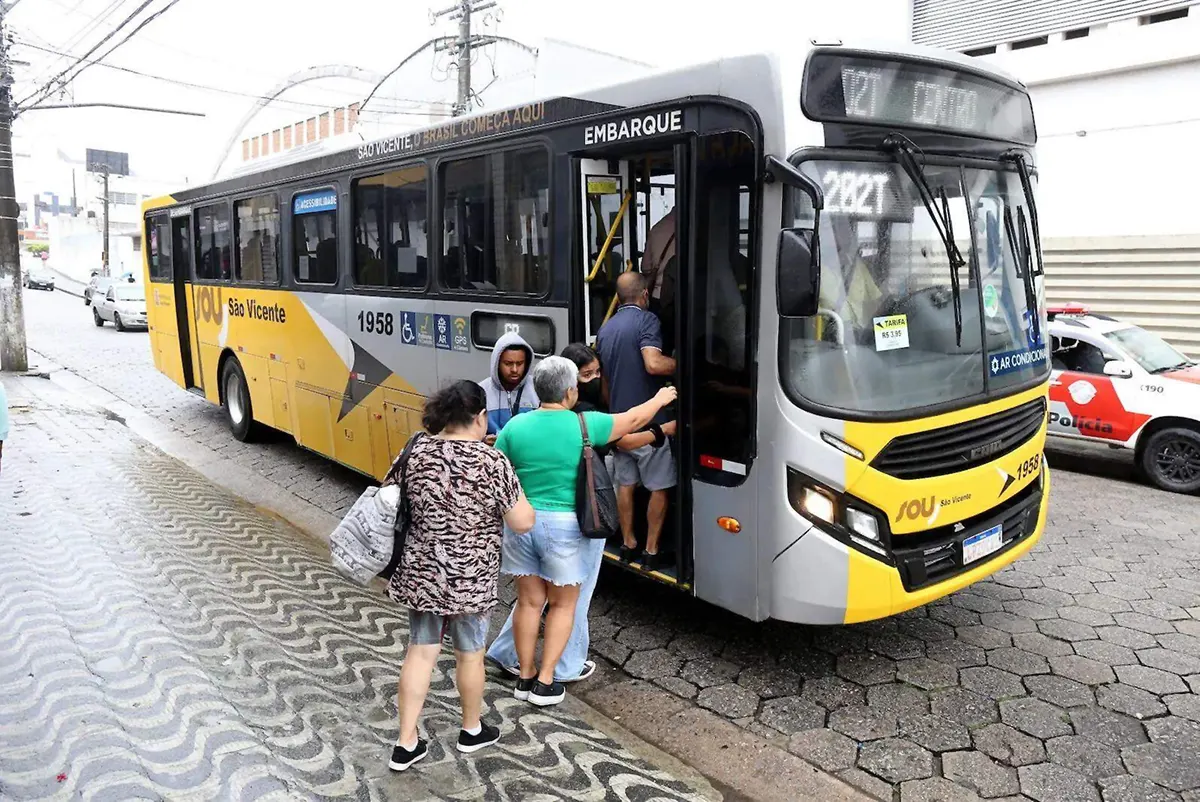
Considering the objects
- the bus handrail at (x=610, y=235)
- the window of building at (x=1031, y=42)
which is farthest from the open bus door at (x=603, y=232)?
the window of building at (x=1031, y=42)

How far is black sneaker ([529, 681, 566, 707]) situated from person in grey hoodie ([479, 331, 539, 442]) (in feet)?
4.48

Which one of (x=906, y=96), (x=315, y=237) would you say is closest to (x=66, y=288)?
(x=315, y=237)

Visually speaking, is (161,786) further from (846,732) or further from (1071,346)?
(1071,346)

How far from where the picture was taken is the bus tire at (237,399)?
10375 millimetres

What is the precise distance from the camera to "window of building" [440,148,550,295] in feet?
17.8

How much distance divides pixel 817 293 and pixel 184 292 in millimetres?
9912

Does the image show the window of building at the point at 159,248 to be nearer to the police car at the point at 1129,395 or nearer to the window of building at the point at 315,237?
the window of building at the point at 315,237

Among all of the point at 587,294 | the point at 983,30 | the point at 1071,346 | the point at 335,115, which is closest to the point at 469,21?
the point at 983,30

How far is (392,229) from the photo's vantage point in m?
6.95

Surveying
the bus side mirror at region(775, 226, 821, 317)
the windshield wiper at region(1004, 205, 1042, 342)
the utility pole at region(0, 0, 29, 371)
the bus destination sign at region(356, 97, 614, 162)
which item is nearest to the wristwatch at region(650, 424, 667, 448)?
the bus side mirror at region(775, 226, 821, 317)

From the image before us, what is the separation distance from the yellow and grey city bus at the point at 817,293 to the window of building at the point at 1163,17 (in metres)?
10.3

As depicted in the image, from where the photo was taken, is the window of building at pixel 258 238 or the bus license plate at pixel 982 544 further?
the window of building at pixel 258 238

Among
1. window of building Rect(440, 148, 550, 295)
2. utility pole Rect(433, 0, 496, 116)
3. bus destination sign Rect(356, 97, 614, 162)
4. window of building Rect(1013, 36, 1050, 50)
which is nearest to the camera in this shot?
bus destination sign Rect(356, 97, 614, 162)

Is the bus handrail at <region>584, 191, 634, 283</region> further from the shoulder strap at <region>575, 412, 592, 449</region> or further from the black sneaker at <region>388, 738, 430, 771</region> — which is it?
the black sneaker at <region>388, 738, 430, 771</region>
